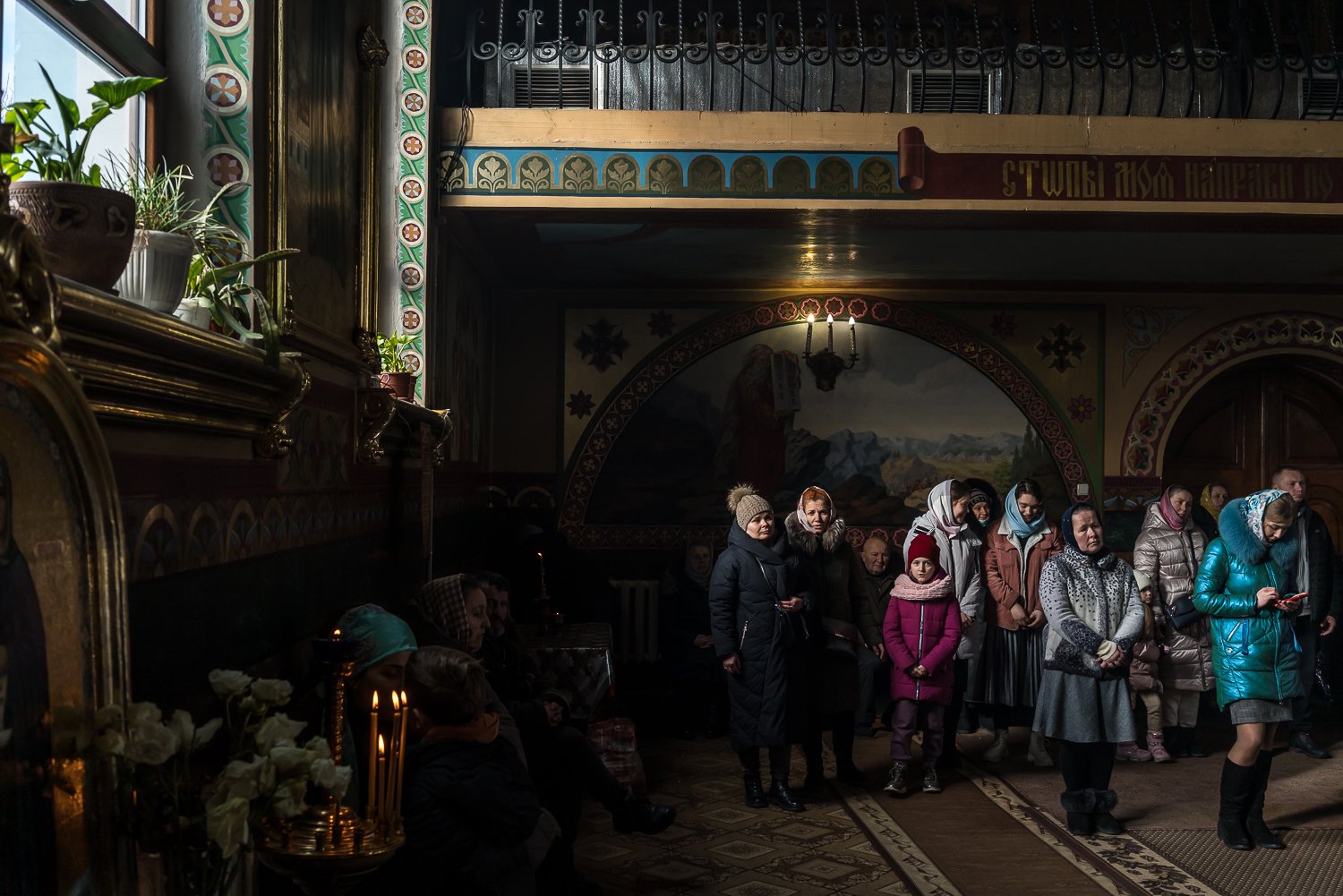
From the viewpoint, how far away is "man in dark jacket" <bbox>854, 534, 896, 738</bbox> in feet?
25.1

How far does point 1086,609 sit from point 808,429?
4.83m

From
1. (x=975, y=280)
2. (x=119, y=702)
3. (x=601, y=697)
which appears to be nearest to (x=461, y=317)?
(x=601, y=697)

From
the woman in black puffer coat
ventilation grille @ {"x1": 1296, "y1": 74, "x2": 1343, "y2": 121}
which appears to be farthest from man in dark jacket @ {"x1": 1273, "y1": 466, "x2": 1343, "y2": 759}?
ventilation grille @ {"x1": 1296, "y1": 74, "x2": 1343, "y2": 121}

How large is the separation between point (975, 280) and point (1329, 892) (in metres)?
6.13

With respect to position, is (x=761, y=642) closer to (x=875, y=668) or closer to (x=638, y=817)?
(x=638, y=817)

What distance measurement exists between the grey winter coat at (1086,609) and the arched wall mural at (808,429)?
4575mm

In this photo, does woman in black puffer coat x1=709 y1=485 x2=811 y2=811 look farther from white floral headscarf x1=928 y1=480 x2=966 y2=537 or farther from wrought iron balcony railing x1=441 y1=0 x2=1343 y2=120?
wrought iron balcony railing x1=441 y1=0 x2=1343 y2=120

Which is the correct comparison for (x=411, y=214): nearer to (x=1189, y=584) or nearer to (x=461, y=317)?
(x=461, y=317)

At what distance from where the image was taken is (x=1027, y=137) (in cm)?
713

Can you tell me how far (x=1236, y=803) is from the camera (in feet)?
18.3

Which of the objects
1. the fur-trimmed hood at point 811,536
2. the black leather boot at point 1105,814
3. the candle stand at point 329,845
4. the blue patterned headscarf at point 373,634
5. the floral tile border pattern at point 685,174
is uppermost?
the floral tile border pattern at point 685,174

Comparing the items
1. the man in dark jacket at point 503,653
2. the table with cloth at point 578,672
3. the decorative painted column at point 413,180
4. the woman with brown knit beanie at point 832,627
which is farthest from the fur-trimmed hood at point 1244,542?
the decorative painted column at point 413,180

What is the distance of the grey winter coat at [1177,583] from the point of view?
301 inches

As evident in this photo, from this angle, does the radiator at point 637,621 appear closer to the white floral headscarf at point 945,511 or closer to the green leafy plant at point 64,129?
the white floral headscarf at point 945,511
